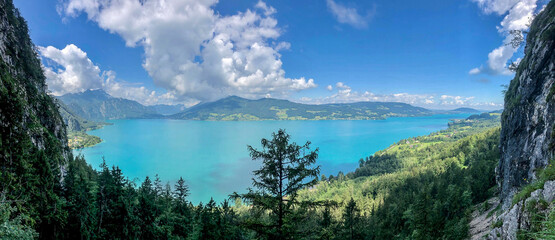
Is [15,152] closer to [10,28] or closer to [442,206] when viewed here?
[10,28]

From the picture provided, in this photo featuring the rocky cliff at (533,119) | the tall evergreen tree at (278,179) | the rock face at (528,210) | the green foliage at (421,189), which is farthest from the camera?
the green foliage at (421,189)

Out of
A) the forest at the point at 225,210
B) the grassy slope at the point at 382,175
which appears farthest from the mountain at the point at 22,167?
the grassy slope at the point at 382,175

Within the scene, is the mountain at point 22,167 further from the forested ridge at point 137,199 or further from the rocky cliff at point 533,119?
the rocky cliff at point 533,119

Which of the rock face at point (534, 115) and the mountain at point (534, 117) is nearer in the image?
the mountain at point (534, 117)

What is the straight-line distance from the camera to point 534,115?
18625 millimetres

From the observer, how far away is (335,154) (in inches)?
5832

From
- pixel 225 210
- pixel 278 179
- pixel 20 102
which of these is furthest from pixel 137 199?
pixel 278 179

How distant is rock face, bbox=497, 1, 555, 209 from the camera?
1603 cm

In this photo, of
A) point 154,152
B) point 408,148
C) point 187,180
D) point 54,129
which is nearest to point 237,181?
point 187,180

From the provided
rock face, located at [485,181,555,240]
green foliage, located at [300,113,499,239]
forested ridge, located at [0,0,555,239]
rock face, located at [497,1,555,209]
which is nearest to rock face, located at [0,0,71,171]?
forested ridge, located at [0,0,555,239]

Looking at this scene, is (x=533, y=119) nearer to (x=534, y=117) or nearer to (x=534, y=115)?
(x=534, y=117)

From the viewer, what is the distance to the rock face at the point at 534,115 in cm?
1603

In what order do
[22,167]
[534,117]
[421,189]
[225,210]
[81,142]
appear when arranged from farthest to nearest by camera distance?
[81,142] < [421,189] < [225,210] < [534,117] < [22,167]

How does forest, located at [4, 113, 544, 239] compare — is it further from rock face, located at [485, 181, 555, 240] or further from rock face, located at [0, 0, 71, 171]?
rock face, located at [485, 181, 555, 240]
